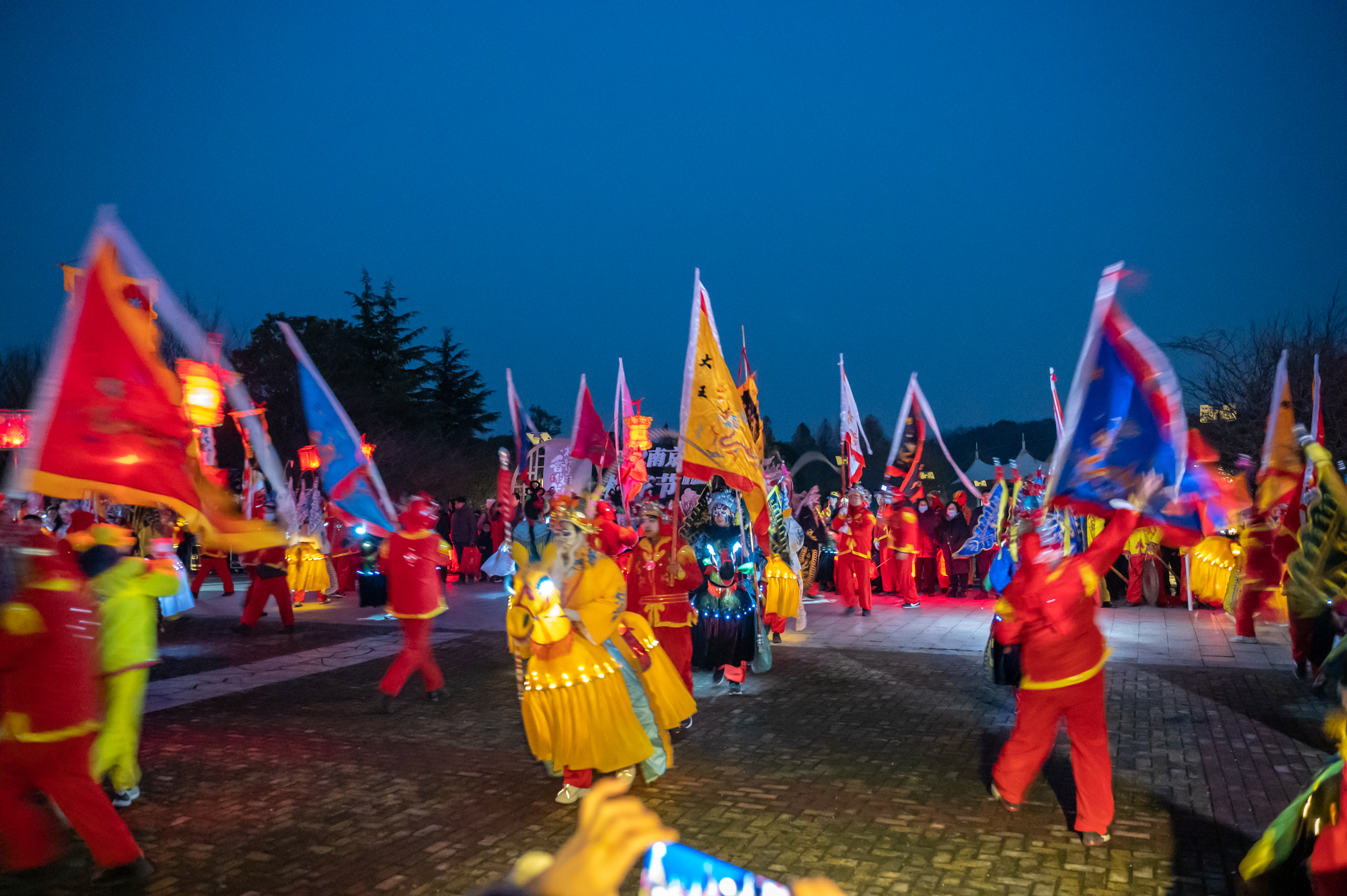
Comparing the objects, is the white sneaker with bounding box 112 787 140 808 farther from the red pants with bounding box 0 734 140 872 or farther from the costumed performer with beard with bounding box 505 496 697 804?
the costumed performer with beard with bounding box 505 496 697 804

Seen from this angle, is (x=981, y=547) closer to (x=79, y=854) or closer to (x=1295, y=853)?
(x=1295, y=853)

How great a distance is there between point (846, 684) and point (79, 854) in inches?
255

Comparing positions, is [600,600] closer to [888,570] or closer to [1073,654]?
[1073,654]

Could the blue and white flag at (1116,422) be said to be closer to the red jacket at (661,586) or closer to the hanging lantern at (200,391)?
the red jacket at (661,586)

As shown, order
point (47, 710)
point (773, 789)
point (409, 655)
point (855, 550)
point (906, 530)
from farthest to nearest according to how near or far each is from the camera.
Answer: point (906, 530) → point (855, 550) → point (409, 655) → point (773, 789) → point (47, 710)

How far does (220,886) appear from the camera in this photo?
4473mm

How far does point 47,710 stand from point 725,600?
5.96 metres

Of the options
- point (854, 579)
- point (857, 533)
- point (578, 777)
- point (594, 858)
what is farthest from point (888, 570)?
point (594, 858)

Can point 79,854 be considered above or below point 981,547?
below

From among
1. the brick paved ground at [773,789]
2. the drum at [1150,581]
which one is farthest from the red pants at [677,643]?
the drum at [1150,581]

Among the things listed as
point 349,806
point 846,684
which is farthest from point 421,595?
point 846,684

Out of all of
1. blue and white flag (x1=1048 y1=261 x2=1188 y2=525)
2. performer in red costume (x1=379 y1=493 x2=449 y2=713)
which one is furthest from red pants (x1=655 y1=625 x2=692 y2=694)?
blue and white flag (x1=1048 y1=261 x2=1188 y2=525)

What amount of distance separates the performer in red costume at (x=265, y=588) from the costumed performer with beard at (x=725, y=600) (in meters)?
5.95

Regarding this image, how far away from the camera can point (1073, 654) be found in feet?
16.2
